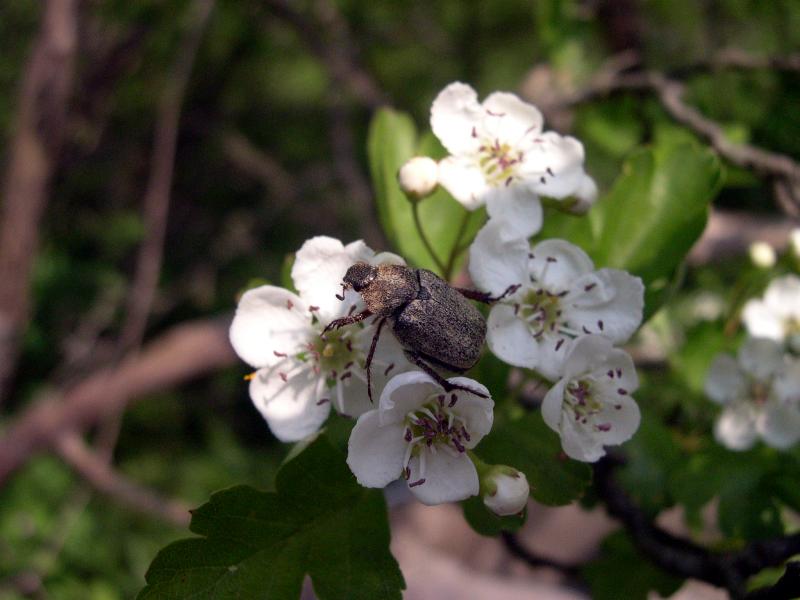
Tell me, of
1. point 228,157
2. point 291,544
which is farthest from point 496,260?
point 228,157

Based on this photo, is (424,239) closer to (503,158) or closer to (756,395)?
(503,158)

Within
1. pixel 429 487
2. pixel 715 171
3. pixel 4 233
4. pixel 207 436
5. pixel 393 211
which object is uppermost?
pixel 4 233

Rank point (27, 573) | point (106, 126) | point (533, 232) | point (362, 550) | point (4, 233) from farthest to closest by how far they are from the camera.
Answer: point (106, 126) < point (4, 233) < point (27, 573) < point (533, 232) < point (362, 550)

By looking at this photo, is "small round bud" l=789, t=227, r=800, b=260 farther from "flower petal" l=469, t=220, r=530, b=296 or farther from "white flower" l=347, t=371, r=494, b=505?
"white flower" l=347, t=371, r=494, b=505

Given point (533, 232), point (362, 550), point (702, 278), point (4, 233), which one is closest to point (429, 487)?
point (362, 550)

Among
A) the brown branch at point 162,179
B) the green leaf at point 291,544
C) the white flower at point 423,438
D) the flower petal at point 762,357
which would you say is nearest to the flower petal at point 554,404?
the white flower at point 423,438

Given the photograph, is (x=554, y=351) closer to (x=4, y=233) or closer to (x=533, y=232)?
(x=533, y=232)

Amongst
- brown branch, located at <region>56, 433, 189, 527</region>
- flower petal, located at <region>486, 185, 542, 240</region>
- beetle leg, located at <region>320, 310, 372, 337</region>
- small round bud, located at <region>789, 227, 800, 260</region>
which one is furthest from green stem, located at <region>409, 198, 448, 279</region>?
brown branch, located at <region>56, 433, 189, 527</region>
